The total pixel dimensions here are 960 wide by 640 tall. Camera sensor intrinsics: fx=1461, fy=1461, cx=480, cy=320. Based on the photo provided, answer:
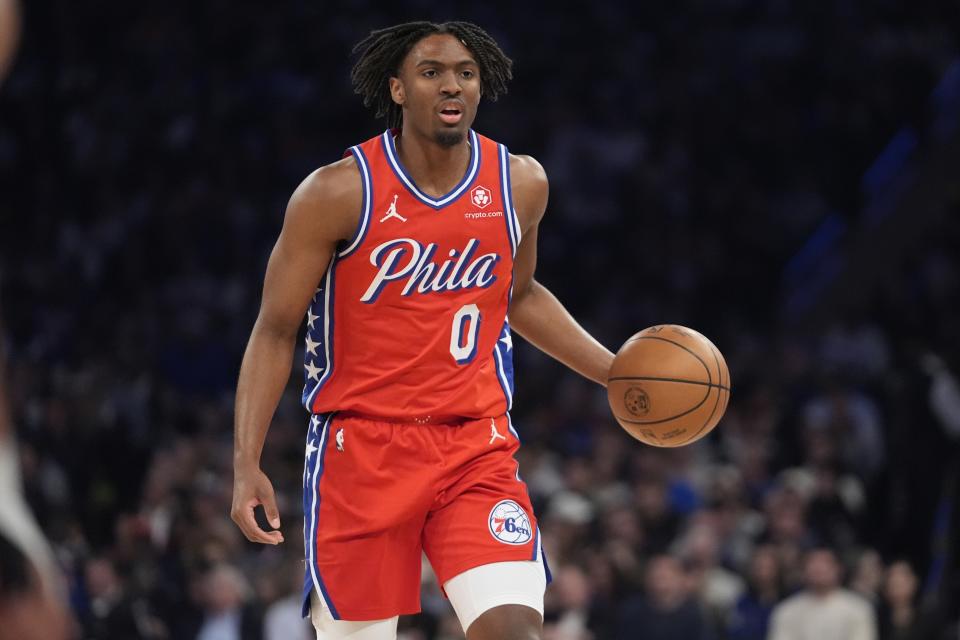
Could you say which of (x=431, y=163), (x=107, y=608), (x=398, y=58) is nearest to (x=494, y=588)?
(x=431, y=163)

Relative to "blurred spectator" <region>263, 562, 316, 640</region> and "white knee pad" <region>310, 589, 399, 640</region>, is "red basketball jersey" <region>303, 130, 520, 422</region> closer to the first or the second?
"white knee pad" <region>310, 589, 399, 640</region>

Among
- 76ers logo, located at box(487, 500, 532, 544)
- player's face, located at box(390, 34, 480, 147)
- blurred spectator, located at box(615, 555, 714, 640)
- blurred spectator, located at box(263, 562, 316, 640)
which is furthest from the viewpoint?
blurred spectator, located at box(263, 562, 316, 640)

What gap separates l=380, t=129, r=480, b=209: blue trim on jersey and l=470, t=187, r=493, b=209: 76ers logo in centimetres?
3

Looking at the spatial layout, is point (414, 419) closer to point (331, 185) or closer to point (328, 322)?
A: point (328, 322)

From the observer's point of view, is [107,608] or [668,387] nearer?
[668,387]

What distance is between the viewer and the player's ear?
423cm

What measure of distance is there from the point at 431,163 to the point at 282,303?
58 cm

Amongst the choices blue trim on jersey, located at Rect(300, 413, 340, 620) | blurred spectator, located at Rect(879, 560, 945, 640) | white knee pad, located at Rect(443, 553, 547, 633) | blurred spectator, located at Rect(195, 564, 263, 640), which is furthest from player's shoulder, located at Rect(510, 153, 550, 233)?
blurred spectator, located at Rect(195, 564, 263, 640)

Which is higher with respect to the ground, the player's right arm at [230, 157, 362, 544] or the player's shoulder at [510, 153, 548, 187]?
the player's shoulder at [510, 153, 548, 187]

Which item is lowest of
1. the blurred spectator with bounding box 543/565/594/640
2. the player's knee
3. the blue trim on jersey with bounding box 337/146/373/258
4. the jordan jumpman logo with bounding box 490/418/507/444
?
the blurred spectator with bounding box 543/565/594/640

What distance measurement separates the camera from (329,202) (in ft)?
13.2

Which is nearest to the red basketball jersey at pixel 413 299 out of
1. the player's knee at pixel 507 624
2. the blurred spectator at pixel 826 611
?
the player's knee at pixel 507 624

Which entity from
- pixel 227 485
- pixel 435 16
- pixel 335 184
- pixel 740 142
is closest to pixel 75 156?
pixel 435 16

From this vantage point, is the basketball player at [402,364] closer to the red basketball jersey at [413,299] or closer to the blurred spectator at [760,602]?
the red basketball jersey at [413,299]
